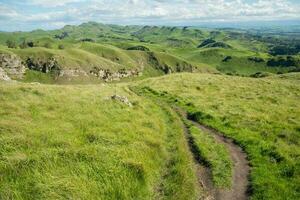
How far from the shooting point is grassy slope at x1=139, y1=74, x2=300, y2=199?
16484mm

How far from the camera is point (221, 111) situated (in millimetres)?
31547

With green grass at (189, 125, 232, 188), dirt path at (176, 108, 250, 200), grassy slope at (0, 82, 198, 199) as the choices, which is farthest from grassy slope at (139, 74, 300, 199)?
grassy slope at (0, 82, 198, 199)

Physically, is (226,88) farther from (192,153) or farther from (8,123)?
(8,123)

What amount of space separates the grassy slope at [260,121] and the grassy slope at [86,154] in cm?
398

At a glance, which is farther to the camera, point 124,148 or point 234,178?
point 124,148

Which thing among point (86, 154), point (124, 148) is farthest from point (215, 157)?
point (86, 154)

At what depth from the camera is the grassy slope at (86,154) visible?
14.3m

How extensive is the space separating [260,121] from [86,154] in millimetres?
16615

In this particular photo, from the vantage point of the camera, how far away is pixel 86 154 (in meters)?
16.8

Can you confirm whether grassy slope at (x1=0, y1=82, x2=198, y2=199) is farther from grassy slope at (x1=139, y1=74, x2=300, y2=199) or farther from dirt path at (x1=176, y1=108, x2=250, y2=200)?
grassy slope at (x1=139, y1=74, x2=300, y2=199)

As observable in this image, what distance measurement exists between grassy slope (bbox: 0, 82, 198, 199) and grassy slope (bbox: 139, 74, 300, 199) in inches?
157

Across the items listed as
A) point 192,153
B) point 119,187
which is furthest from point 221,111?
point 119,187

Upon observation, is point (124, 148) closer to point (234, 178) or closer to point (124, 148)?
point (124, 148)

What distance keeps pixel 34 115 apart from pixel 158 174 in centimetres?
1043
